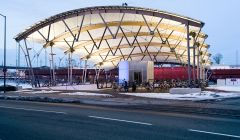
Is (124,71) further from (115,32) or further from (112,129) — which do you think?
(112,129)

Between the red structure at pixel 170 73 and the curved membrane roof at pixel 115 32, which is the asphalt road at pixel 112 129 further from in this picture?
the red structure at pixel 170 73

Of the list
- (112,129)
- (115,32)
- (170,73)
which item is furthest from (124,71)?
(112,129)

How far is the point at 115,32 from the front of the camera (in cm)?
5081

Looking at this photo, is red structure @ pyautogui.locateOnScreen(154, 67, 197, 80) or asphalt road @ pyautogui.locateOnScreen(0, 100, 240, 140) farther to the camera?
red structure @ pyautogui.locateOnScreen(154, 67, 197, 80)

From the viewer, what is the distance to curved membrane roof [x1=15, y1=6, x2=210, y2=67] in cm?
4328

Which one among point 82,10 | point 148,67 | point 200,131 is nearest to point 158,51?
point 148,67

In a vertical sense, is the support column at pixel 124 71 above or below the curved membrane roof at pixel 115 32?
below

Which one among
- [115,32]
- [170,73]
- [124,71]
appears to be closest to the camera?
[124,71]

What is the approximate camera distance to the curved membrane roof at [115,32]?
43.3 metres

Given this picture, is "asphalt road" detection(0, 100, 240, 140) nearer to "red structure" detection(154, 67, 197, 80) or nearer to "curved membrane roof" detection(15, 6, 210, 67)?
"curved membrane roof" detection(15, 6, 210, 67)

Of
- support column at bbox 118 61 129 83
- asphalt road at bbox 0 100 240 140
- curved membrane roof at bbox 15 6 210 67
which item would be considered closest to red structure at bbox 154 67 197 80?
curved membrane roof at bbox 15 6 210 67

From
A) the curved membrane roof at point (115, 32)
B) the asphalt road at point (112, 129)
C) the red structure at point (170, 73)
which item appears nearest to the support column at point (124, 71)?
the curved membrane roof at point (115, 32)

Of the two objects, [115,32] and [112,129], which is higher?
[115,32]

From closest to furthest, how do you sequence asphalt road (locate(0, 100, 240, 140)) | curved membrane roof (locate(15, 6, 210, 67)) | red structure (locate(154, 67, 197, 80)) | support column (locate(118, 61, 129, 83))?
asphalt road (locate(0, 100, 240, 140)), curved membrane roof (locate(15, 6, 210, 67)), support column (locate(118, 61, 129, 83)), red structure (locate(154, 67, 197, 80))
